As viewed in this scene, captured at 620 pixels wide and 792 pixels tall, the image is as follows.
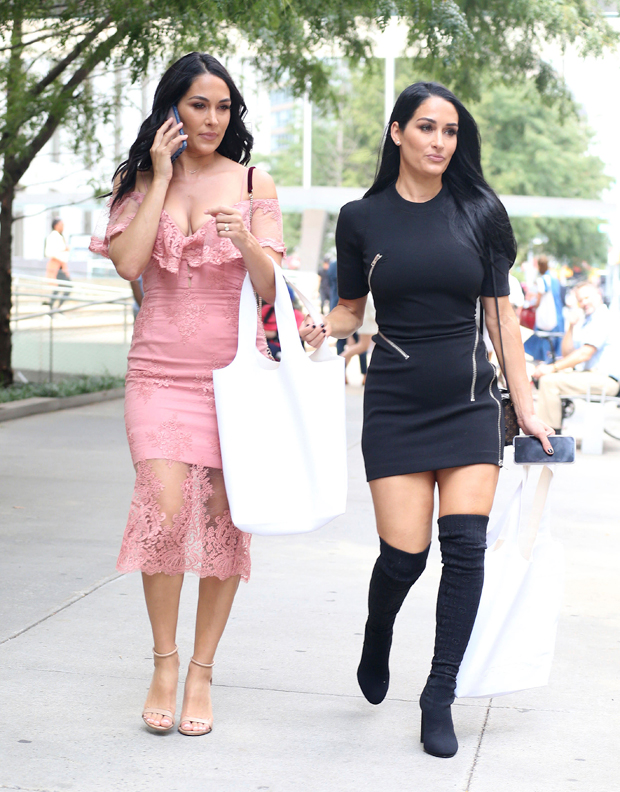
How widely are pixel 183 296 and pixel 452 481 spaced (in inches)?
38.7

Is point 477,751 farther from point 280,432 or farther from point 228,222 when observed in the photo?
point 228,222

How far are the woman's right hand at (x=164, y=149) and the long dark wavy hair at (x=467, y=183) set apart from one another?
65 cm

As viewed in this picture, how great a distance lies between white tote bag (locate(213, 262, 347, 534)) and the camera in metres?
3.41

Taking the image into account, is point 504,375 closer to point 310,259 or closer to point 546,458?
point 546,458

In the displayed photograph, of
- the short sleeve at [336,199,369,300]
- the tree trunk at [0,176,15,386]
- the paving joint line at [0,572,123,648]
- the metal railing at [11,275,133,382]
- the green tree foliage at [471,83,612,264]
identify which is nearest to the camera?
the short sleeve at [336,199,369,300]

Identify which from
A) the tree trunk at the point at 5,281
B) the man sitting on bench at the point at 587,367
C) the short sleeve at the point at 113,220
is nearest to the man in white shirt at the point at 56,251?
the tree trunk at the point at 5,281

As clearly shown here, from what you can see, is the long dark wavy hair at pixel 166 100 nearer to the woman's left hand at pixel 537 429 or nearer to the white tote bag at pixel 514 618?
the woman's left hand at pixel 537 429

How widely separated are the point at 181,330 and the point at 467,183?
1.00 metres

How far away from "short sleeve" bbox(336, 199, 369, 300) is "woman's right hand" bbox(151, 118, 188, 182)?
542 millimetres

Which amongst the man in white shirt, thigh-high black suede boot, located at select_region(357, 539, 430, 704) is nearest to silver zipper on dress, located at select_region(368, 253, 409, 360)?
thigh-high black suede boot, located at select_region(357, 539, 430, 704)

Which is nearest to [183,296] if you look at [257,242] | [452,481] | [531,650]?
[257,242]

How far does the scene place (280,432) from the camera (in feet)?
11.3

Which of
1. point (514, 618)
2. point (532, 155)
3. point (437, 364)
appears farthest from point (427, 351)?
point (532, 155)

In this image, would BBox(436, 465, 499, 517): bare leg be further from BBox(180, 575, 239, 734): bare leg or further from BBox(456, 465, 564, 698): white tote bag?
BBox(180, 575, 239, 734): bare leg
